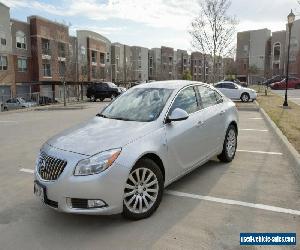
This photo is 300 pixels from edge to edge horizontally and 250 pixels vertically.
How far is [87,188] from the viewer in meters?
3.60

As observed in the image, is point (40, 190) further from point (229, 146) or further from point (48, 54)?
point (48, 54)

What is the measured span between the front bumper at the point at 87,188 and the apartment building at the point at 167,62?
85.3 metres

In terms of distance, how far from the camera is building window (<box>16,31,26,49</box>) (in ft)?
140

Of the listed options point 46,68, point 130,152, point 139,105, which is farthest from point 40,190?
point 46,68

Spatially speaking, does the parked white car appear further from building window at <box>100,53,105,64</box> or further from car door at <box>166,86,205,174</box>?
building window at <box>100,53,105,64</box>

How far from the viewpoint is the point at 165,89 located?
5.26 meters

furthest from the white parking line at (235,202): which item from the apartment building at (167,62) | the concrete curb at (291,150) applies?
the apartment building at (167,62)

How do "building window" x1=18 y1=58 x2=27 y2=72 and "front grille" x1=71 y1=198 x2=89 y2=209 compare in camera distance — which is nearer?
"front grille" x1=71 y1=198 x2=89 y2=209

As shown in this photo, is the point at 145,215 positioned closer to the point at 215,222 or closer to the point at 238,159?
the point at 215,222

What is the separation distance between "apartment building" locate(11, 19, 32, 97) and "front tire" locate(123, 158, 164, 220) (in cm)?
4101

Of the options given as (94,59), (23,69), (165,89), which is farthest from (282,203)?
(94,59)

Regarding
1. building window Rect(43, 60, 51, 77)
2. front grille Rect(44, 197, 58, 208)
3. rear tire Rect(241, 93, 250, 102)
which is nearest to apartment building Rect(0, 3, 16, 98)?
building window Rect(43, 60, 51, 77)

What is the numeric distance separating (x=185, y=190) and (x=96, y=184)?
6.13 feet

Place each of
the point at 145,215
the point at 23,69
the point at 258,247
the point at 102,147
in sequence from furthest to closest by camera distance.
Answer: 1. the point at 23,69
2. the point at 145,215
3. the point at 102,147
4. the point at 258,247
